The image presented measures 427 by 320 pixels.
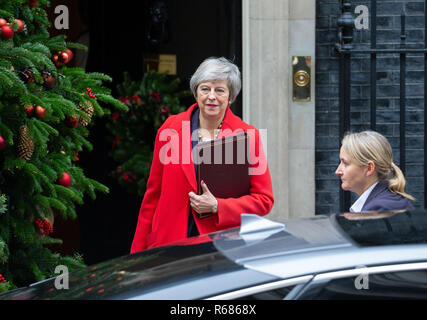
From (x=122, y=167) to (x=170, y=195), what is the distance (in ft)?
10.0

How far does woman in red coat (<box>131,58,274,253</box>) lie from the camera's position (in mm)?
4078

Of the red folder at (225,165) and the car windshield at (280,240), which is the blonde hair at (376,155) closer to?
the red folder at (225,165)

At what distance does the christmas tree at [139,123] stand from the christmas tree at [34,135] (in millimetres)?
2064

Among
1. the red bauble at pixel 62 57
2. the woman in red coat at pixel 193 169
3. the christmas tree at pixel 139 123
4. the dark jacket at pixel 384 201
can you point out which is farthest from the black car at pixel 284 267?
the christmas tree at pixel 139 123

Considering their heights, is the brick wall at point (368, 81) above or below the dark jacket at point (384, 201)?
above

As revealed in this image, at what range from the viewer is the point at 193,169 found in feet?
13.5

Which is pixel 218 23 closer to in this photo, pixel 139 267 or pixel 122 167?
pixel 122 167

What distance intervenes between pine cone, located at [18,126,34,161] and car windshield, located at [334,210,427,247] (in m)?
2.00

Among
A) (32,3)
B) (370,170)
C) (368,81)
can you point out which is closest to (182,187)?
(370,170)

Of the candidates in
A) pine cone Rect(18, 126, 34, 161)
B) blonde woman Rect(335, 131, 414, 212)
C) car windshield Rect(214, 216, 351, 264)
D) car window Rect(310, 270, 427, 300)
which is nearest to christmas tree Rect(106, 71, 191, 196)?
pine cone Rect(18, 126, 34, 161)

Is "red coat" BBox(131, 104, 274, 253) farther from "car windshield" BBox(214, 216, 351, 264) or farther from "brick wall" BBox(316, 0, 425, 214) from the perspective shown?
"brick wall" BBox(316, 0, 425, 214)

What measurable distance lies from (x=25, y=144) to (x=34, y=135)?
0.08 m

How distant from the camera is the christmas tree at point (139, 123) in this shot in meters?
7.00

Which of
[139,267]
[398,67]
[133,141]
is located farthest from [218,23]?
[139,267]
